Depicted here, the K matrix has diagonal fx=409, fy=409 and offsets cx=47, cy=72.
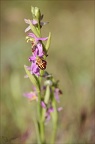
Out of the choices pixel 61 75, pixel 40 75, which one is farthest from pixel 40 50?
pixel 61 75

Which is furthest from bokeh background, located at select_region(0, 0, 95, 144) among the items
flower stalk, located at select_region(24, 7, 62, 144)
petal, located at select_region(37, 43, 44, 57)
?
petal, located at select_region(37, 43, 44, 57)

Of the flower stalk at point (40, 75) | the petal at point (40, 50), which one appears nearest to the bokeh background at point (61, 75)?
the flower stalk at point (40, 75)

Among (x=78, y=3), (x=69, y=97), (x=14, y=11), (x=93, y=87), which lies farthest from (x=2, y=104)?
(x=78, y=3)

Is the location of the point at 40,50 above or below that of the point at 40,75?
above

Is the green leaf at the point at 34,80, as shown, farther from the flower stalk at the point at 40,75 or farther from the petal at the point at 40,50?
the petal at the point at 40,50

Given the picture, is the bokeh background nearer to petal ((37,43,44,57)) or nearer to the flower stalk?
the flower stalk

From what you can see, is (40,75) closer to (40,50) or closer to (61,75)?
(40,50)

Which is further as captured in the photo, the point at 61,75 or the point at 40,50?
the point at 61,75
